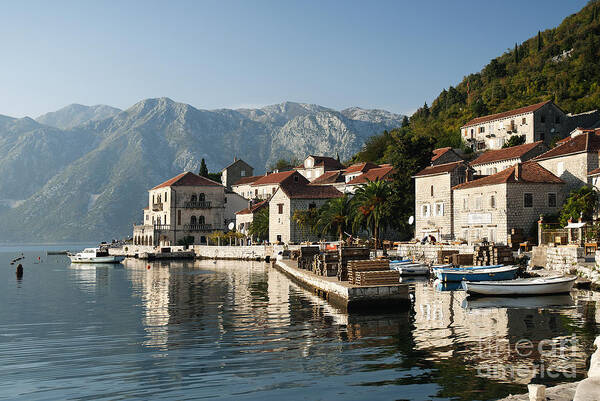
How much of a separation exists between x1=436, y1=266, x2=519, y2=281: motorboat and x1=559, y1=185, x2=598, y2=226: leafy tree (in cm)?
1206

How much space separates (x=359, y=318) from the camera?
23797mm

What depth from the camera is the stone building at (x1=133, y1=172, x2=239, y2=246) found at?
93.1 m

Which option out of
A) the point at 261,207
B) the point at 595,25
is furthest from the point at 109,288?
the point at 595,25

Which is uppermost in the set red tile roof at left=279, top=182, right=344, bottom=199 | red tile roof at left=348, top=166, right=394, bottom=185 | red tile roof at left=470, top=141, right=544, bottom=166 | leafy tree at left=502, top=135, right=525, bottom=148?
leafy tree at left=502, top=135, right=525, bottom=148

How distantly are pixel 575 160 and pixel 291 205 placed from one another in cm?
3465

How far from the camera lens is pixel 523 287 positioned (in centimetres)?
3034

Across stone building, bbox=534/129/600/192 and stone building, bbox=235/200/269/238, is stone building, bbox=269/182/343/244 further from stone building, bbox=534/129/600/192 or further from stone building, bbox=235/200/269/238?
stone building, bbox=534/129/600/192

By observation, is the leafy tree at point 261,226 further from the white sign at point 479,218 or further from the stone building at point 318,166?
the white sign at point 479,218

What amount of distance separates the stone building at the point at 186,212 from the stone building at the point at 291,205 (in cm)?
1978

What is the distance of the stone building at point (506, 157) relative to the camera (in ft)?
210

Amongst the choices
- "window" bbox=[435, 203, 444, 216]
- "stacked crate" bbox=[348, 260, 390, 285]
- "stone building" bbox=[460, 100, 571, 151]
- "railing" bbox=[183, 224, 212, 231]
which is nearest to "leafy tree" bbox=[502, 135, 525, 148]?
"stone building" bbox=[460, 100, 571, 151]

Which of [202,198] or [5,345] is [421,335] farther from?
[202,198]

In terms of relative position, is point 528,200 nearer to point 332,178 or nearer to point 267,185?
point 332,178

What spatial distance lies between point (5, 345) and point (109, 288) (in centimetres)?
2364
